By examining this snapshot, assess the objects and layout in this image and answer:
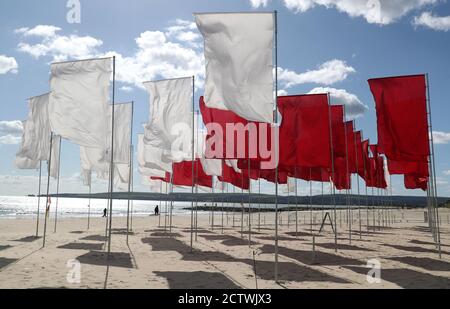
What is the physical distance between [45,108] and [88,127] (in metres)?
8.25

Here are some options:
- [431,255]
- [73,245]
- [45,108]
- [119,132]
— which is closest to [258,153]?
[119,132]

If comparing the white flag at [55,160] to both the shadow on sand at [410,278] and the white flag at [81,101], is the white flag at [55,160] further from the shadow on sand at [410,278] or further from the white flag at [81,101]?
the shadow on sand at [410,278]

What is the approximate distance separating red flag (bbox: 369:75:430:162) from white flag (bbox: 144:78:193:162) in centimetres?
721

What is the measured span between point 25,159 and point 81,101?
9948 millimetres

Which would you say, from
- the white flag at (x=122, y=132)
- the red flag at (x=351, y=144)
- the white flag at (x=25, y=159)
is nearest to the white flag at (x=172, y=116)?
the white flag at (x=122, y=132)

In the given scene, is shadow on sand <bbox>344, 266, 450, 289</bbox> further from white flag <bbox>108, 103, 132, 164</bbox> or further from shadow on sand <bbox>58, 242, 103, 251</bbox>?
white flag <bbox>108, 103, 132, 164</bbox>

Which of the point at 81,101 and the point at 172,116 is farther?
the point at 172,116

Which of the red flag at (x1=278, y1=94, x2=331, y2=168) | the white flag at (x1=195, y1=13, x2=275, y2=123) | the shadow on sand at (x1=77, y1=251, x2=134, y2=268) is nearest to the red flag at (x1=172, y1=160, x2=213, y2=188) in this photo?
the red flag at (x1=278, y1=94, x2=331, y2=168)

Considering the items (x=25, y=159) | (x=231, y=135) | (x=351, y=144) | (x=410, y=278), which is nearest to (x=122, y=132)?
(x=231, y=135)

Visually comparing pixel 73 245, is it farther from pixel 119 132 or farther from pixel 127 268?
pixel 127 268

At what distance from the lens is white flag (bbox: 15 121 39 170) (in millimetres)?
20758

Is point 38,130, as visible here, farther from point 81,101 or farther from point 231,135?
point 231,135

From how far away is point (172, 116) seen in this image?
16922 mm

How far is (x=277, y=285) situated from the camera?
1058cm
